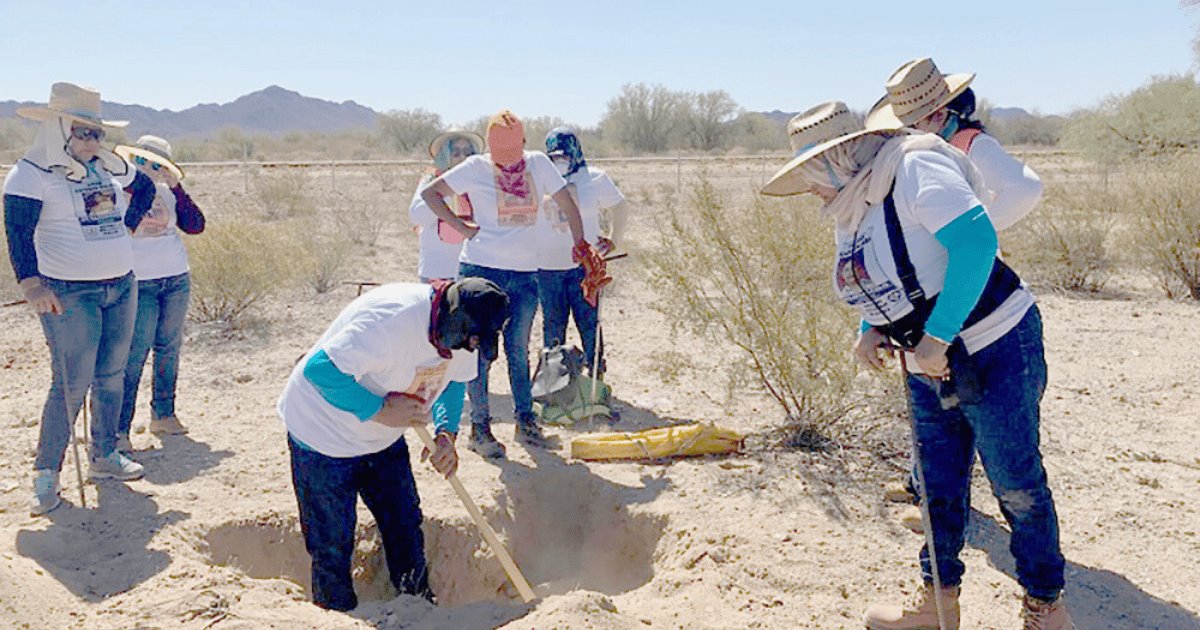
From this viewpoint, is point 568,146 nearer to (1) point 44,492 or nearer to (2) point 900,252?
(1) point 44,492

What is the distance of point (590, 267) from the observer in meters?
5.81

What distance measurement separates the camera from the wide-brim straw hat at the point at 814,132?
3086mm

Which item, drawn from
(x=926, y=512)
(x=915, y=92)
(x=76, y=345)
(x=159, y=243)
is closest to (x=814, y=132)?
(x=915, y=92)

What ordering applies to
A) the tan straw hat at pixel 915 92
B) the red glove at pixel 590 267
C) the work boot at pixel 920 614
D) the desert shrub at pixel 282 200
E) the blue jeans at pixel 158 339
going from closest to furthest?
the work boot at pixel 920 614, the tan straw hat at pixel 915 92, the blue jeans at pixel 158 339, the red glove at pixel 590 267, the desert shrub at pixel 282 200

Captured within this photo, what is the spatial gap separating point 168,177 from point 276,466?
1.83 m

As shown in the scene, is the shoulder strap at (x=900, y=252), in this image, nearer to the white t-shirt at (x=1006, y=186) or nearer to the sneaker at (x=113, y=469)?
the white t-shirt at (x=1006, y=186)

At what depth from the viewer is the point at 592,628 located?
3369mm

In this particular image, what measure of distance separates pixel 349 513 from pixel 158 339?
105 inches

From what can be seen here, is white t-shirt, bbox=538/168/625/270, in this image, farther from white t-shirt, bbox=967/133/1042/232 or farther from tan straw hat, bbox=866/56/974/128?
white t-shirt, bbox=967/133/1042/232

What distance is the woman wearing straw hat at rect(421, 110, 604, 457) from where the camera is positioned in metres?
5.40

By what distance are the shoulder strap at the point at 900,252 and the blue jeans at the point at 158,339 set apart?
13.6 feet

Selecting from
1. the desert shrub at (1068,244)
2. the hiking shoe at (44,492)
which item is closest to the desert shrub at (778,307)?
the hiking shoe at (44,492)

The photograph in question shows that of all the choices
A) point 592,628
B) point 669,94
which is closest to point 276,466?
point 592,628

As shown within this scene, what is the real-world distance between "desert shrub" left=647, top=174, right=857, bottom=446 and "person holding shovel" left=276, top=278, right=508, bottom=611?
2067 millimetres
